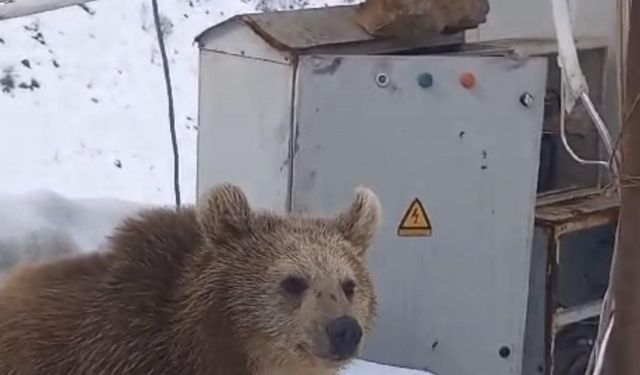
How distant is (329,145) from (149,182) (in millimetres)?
2960

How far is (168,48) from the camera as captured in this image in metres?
8.41

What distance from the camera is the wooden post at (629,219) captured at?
2.62 m

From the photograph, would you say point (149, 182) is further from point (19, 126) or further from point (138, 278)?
point (138, 278)

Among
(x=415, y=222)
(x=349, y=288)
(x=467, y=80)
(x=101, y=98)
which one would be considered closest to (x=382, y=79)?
(x=467, y=80)

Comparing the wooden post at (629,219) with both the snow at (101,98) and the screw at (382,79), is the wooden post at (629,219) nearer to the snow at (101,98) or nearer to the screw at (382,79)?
the screw at (382,79)

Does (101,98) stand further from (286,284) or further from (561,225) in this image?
(286,284)

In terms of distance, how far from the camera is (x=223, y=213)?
3.16 meters

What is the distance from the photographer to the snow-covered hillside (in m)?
6.98

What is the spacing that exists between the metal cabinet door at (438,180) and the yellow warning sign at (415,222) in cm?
2

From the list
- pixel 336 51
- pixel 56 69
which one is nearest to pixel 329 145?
pixel 336 51

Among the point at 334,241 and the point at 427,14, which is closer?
the point at 334,241

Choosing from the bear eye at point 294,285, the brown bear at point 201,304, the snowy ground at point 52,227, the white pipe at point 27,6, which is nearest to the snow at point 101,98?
the snowy ground at point 52,227

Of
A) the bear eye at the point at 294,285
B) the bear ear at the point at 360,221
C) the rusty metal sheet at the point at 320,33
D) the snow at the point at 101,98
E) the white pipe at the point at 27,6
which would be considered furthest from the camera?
the snow at the point at 101,98

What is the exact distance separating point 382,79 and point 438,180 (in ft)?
1.16
